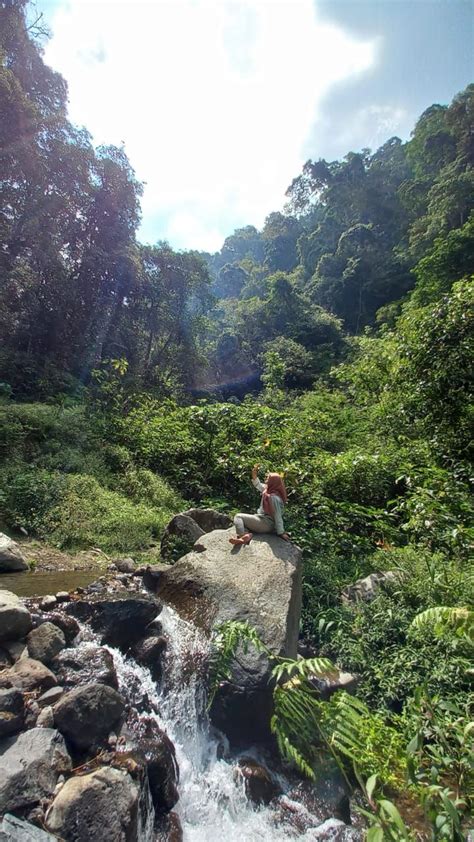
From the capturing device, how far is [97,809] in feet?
9.37

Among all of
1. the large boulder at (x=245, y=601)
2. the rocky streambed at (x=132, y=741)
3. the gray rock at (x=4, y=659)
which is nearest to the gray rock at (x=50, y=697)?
the rocky streambed at (x=132, y=741)

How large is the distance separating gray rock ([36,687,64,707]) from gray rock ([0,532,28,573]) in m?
3.35

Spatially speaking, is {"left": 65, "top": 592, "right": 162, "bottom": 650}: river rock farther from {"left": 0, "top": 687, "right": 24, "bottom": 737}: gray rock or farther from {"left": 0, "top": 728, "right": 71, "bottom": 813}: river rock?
{"left": 0, "top": 728, "right": 71, "bottom": 813}: river rock

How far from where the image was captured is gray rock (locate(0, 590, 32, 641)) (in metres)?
4.22

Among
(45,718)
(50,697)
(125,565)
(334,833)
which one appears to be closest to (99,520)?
(125,565)

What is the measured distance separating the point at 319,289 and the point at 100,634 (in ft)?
140

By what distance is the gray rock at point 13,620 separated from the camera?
4219mm

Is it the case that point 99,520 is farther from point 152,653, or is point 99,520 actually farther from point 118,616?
point 152,653

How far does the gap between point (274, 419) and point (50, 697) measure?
10.1 meters

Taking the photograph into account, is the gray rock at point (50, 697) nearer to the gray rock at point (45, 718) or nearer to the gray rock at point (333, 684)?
the gray rock at point (45, 718)

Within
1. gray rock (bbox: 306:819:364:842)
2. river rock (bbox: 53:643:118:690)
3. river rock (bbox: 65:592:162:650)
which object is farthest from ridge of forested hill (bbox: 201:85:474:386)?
gray rock (bbox: 306:819:364:842)

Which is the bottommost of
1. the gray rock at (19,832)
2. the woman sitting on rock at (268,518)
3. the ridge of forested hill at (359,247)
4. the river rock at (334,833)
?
the river rock at (334,833)

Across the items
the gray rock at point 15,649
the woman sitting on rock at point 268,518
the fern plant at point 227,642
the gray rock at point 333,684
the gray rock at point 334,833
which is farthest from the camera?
the woman sitting on rock at point 268,518

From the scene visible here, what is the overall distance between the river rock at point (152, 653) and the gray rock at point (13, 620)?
1277 millimetres
